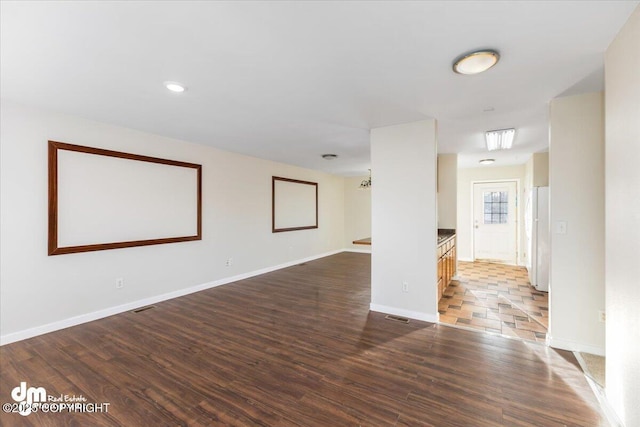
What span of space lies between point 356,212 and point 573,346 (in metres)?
6.50

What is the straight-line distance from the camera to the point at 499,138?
13.4 ft

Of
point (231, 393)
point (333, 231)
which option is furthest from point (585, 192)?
point (333, 231)

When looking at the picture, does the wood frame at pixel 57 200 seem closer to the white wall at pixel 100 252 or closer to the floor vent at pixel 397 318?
the white wall at pixel 100 252

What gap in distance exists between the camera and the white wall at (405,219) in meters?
3.31

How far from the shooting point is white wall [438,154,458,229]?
5309mm

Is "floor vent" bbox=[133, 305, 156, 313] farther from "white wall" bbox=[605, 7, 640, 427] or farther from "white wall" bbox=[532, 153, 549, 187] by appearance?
"white wall" bbox=[532, 153, 549, 187]

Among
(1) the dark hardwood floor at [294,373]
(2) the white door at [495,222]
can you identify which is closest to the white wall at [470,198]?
(2) the white door at [495,222]

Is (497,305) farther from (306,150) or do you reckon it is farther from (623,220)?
(306,150)

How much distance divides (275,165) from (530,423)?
5604mm

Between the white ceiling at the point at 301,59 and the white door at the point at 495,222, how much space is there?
417 cm

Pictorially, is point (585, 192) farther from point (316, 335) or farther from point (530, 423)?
point (316, 335)

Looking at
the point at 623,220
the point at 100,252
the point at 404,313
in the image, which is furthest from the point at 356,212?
the point at 623,220

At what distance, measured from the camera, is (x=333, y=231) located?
8469 millimetres

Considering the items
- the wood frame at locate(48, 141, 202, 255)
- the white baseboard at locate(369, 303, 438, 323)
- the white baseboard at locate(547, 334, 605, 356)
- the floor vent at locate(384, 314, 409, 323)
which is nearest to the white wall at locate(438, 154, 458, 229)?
the white baseboard at locate(369, 303, 438, 323)
